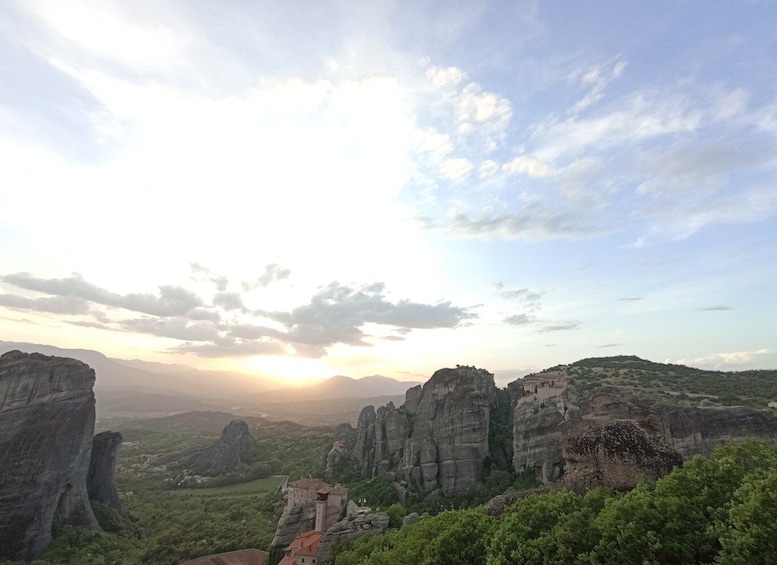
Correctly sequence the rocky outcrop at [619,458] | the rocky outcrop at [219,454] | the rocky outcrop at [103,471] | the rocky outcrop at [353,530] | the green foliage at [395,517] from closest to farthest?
the rocky outcrop at [619,458] → the rocky outcrop at [353,530] → the green foliage at [395,517] → the rocky outcrop at [103,471] → the rocky outcrop at [219,454]

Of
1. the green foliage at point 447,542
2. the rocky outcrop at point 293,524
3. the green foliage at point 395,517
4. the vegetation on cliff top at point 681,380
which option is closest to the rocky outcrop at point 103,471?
the rocky outcrop at point 293,524

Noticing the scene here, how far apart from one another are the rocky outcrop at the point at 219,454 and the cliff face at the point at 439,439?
59161 mm

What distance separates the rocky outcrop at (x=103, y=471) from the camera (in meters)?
78.9

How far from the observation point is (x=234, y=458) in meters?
131

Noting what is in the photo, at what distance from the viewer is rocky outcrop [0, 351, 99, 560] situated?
5978 centimetres

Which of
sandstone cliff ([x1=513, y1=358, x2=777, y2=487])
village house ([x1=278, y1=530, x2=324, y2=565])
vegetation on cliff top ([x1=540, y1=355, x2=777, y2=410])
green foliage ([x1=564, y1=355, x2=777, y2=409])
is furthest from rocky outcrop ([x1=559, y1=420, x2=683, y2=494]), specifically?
green foliage ([x1=564, y1=355, x2=777, y2=409])

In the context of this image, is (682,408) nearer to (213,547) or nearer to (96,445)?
(213,547)

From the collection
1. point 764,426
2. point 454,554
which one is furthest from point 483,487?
point 454,554

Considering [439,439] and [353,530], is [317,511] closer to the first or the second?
[353,530]

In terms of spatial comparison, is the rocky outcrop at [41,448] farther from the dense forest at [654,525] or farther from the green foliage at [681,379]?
the green foliage at [681,379]

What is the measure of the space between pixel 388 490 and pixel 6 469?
60.4m

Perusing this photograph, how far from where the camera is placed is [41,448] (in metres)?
65.8

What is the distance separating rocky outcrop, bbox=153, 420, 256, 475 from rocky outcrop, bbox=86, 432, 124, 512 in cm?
4436

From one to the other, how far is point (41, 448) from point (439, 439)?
67.0m
